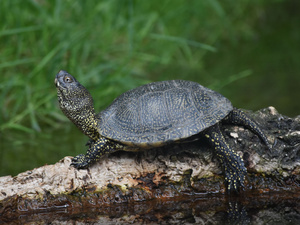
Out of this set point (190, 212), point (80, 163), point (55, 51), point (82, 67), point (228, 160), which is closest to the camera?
point (190, 212)

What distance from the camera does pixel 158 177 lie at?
345 cm

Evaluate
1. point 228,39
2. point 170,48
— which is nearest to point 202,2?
point 170,48

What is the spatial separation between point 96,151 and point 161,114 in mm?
582

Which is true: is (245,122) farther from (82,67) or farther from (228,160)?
(82,67)

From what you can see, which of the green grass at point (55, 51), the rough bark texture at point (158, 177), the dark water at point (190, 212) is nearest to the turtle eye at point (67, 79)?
the rough bark texture at point (158, 177)

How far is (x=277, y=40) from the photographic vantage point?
31.2 feet

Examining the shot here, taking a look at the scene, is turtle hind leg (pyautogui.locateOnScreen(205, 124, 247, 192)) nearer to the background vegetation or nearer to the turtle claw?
the turtle claw

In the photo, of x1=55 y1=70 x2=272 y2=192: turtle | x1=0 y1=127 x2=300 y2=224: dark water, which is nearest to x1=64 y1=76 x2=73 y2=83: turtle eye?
x1=55 y1=70 x2=272 y2=192: turtle

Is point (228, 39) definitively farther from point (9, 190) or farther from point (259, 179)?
point (9, 190)

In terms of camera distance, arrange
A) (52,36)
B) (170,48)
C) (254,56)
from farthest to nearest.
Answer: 1. (254,56)
2. (170,48)
3. (52,36)

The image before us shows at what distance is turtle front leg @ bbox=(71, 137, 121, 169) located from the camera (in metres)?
3.46

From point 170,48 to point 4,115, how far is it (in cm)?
286

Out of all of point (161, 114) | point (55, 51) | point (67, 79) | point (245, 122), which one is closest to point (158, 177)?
point (161, 114)

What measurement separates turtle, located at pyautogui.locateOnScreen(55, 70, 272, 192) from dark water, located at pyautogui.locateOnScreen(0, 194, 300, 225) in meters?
0.21
